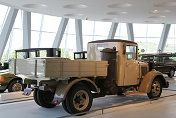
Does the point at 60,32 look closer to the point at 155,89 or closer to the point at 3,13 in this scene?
the point at 3,13

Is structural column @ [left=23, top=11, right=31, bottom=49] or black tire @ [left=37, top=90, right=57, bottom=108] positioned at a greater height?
structural column @ [left=23, top=11, right=31, bottom=49]

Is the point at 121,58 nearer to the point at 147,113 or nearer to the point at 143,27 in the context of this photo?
the point at 147,113

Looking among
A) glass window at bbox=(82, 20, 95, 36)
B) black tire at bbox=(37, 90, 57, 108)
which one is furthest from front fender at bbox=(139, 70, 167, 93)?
glass window at bbox=(82, 20, 95, 36)

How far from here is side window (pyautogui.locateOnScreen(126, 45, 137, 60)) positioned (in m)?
6.80

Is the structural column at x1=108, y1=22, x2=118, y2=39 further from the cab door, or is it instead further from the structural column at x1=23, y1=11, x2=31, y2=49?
the cab door

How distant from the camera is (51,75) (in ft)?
16.0

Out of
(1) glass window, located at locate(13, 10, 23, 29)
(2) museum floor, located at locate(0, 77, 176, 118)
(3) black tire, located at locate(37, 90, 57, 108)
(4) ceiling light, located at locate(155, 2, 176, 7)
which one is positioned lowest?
(2) museum floor, located at locate(0, 77, 176, 118)

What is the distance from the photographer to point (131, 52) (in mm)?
6984

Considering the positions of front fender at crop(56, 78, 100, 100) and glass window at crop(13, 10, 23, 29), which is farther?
glass window at crop(13, 10, 23, 29)

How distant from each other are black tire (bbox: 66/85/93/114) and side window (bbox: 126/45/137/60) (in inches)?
78.9

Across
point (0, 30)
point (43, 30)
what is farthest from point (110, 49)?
point (43, 30)

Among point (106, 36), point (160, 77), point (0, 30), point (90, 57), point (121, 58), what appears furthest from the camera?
point (106, 36)

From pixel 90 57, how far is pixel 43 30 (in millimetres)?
15998

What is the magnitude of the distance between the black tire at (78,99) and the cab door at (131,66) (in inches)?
65.3
